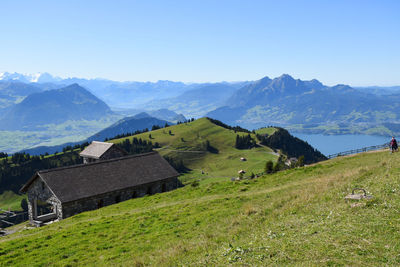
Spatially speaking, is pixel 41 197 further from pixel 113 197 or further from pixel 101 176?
pixel 113 197

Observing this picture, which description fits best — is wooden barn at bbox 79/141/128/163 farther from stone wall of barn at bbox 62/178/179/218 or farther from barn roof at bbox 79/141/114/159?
stone wall of barn at bbox 62/178/179/218

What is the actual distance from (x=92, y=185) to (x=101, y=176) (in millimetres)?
2700

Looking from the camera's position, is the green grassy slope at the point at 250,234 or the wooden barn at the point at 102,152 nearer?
the green grassy slope at the point at 250,234

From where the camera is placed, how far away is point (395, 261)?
10945 mm

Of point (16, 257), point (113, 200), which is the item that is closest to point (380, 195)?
point (16, 257)

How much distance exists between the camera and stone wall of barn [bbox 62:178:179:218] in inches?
1828

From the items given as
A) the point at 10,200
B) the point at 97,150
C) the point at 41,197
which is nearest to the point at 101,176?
the point at 41,197

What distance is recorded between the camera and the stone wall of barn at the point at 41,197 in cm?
4678

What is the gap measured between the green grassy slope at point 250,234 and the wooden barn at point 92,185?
18398 millimetres

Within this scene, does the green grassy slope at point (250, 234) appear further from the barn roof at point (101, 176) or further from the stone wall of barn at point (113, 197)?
the barn roof at point (101, 176)

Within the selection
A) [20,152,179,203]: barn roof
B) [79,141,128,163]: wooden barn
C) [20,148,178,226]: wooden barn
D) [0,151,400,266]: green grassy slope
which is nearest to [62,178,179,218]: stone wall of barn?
[20,148,178,226]: wooden barn

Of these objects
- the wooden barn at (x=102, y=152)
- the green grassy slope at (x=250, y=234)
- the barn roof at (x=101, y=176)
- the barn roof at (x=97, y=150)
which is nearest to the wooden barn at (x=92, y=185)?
the barn roof at (x=101, y=176)

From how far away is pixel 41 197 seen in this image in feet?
164

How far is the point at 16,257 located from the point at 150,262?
45.5ft
